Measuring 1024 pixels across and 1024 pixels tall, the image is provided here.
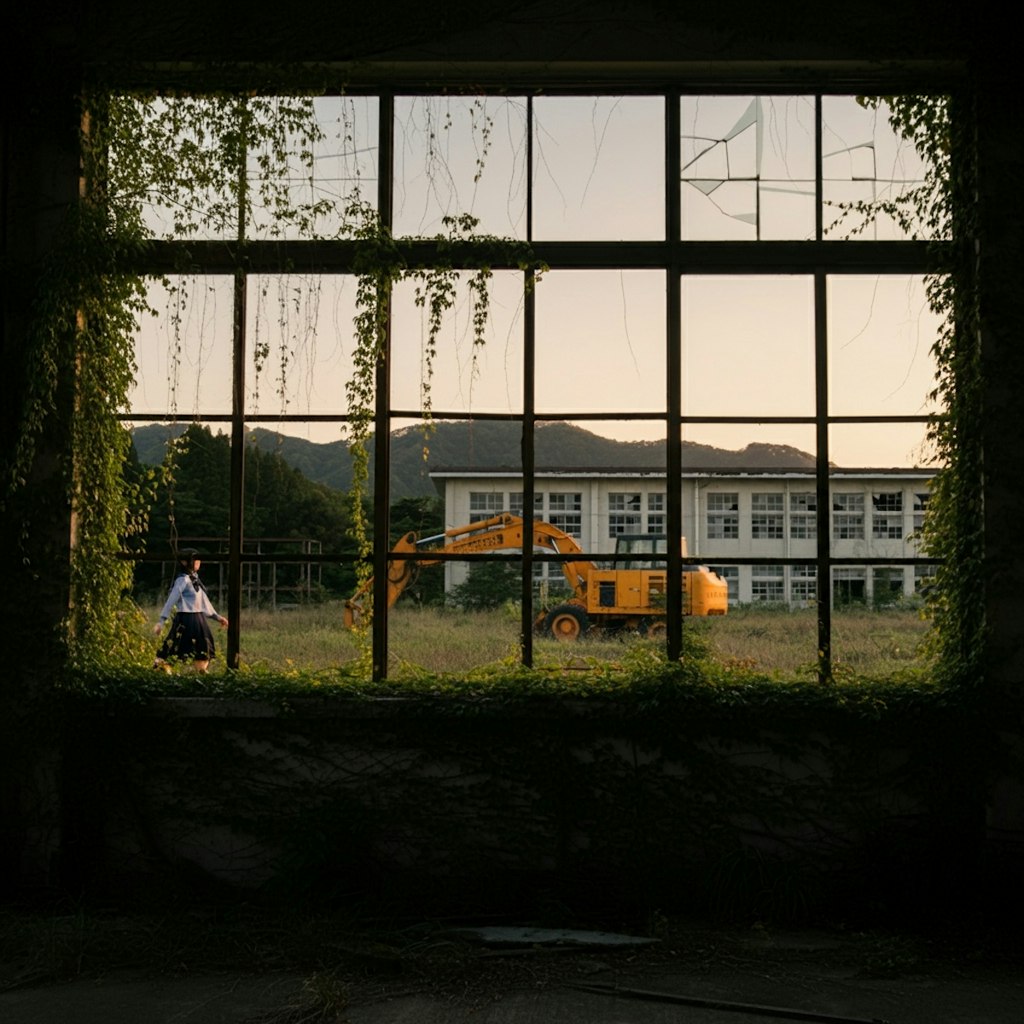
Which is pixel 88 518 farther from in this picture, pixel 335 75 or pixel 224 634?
pixel 335 75

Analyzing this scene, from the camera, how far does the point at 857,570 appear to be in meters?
4.55

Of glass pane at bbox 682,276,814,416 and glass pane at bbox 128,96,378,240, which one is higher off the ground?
glass pane at bbox 128,96,378,240

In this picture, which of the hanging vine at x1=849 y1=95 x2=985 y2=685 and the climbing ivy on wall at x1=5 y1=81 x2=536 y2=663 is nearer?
the hanging vine at x1=849 y1=95 x2=985 y2=685

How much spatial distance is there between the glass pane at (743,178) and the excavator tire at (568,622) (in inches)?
71.2

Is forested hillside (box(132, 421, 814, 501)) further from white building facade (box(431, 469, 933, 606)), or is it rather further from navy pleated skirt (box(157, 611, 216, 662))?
navy pleated skirt (box(157, 611, 216, 662))

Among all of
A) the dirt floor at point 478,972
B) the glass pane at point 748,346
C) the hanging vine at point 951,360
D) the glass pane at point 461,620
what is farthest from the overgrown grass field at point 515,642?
the dirt floor at point 478,972

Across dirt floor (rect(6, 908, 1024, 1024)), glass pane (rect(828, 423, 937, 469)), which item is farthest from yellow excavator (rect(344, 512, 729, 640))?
dirt floor (rect(6, 908, 1024, 1024))

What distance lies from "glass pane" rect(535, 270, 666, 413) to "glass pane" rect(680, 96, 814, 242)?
382 millimetres

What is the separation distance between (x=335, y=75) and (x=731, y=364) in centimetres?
223

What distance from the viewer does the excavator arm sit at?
15.1 ft


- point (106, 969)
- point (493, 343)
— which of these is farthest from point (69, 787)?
point (493, 343)

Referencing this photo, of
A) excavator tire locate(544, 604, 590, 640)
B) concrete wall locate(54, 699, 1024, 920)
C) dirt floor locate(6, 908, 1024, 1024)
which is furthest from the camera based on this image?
excavator tire locate(544, 604, 590, 640)

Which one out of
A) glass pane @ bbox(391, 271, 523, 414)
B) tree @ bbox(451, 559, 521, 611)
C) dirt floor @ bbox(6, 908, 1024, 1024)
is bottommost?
dirt floor @ bbox(6, 908, 1024, 1024)

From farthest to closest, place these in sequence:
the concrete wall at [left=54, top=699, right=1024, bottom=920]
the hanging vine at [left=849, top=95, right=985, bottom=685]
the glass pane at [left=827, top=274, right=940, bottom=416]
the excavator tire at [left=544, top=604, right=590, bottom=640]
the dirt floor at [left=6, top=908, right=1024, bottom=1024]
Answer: the glass pane at [left=827, top=274, right=940, bottom=416] < the excavator tire at [left=544, top=604, right=590, bottom=640] < the hanging vine at [left=849, top=95, right=985, bottom=685] < the concrete wall at [left=54, top=699, right=1024, bottom=920] < the dirt floor at [left=6, top=908, right=1024, bottom=1024]
